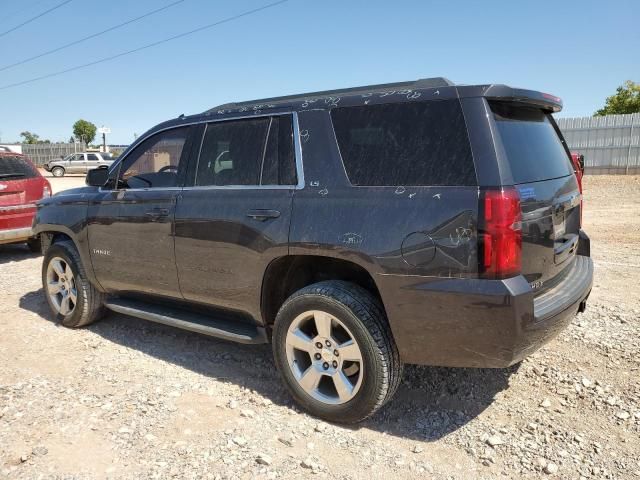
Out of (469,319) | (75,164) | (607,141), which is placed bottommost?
(469,319)

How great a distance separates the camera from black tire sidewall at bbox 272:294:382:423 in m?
2.97

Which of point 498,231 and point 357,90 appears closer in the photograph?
point 498,231

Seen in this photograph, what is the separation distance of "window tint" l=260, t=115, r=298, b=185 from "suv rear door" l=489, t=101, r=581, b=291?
4.27 ft

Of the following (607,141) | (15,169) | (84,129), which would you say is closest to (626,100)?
(607,141)

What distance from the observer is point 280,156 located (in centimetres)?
351

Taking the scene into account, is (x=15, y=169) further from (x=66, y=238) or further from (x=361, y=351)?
(x=361, y=351)

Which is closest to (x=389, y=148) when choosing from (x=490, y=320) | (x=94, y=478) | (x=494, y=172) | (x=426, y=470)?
(x=494, y=172)

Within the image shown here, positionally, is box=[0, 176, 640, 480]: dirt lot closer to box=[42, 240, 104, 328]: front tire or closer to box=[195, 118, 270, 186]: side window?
box=[42, 240, 104, 328]: front tire

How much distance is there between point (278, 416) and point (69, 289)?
2809mm

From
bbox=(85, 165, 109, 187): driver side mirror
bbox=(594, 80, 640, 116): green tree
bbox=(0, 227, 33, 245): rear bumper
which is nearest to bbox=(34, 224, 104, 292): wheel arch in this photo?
bbox=(85, 165, 109, 187): driver side mirror

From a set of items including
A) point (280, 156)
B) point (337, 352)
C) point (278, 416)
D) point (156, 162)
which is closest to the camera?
point (337, 352)

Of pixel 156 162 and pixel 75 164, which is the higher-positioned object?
pixel 156 162

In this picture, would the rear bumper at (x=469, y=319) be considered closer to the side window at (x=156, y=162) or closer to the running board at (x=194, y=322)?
the running board at (x=194, y=322)

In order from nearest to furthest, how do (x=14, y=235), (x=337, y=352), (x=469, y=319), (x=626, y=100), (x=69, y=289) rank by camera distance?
(x=469, y=319)
(x=337, y=352)
(x=69, y=289)
(x=14, y=235)
(x=626, y=100)
